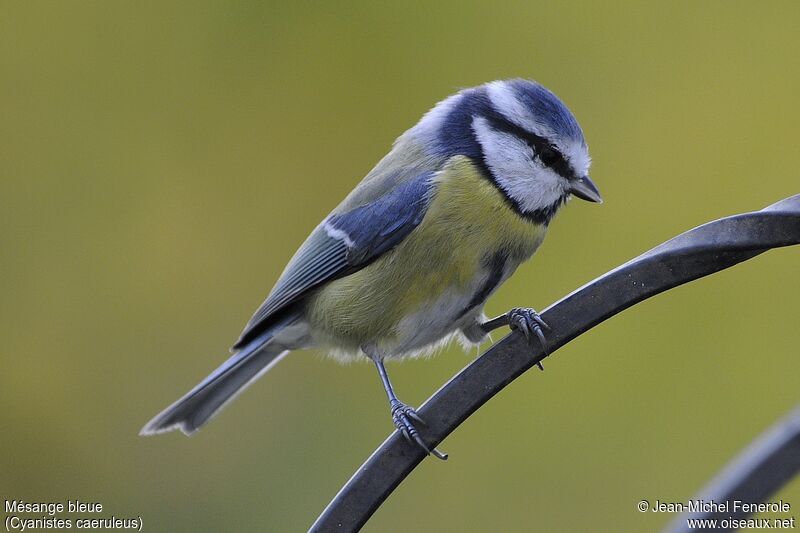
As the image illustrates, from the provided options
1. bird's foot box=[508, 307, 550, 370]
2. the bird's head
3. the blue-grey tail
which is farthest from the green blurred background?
bird's foot box=[508, 307, 550, 370]

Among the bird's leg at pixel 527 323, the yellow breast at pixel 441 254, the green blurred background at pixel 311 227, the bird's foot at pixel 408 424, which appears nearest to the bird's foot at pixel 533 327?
the bird's leg at pixel 527 323

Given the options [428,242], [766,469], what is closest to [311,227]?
[428,242]

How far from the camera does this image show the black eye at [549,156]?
55.6 inches

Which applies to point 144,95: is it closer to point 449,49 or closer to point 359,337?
point 449,49

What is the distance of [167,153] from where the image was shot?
2.05 meters

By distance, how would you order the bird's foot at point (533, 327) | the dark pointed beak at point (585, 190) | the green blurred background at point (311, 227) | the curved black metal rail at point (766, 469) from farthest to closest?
1. the green blurred background at point (311, 227)
2. the dark pointed beak at point (585, 190)
3. the bird's foot at point (533, 327)
4. the curved black metal rail at point (766, 469)

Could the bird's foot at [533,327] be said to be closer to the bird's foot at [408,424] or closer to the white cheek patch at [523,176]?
the bird's foot at [408,424]

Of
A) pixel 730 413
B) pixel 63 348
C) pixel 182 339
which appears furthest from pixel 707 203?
pixel 63 348

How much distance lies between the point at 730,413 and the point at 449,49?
37.2 inches

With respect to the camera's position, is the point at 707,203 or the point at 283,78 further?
the point at 283,78

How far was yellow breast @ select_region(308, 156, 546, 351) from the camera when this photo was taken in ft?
4.68

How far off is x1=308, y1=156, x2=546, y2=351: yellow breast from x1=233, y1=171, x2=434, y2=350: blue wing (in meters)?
0.02

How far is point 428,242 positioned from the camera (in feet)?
4.75

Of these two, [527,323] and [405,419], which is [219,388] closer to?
[405,419]
